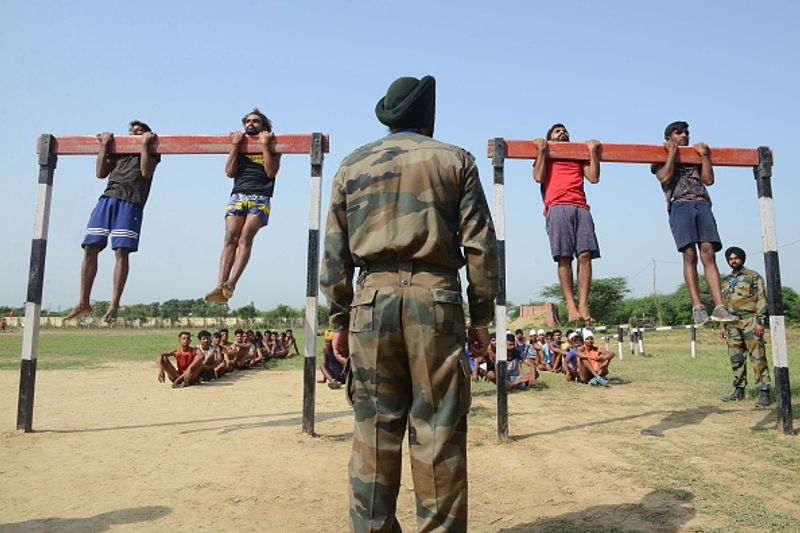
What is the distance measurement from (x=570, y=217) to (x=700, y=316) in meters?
1.63

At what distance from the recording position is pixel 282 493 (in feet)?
15.0

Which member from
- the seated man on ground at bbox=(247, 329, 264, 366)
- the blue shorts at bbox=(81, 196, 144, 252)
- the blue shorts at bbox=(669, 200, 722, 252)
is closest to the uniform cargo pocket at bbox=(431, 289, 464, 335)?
the blue shorts at bbox=(669, 200, 722, 252)

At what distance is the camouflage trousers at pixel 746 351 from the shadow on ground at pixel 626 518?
5.37 meters

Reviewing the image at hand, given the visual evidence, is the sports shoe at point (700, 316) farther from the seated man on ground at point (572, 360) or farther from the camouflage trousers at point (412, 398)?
the seated man on ground at point (572, 360)

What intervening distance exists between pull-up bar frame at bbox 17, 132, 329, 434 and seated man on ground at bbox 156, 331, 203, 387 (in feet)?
17.7

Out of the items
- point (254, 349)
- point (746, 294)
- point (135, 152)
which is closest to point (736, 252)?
point (746, 294)

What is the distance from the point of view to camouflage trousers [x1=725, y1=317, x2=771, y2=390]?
8.67 m

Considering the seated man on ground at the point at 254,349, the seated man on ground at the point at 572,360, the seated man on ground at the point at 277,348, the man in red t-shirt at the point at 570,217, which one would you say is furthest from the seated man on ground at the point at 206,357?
the man in red t-shirt at the point at 570,217

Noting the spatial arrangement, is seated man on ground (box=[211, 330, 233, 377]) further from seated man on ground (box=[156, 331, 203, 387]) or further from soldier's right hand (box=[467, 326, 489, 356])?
soldier's right hand (box=[467, 326, 489, 356])

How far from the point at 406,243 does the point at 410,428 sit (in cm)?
88

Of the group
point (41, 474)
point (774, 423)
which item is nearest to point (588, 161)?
point (774, 423)

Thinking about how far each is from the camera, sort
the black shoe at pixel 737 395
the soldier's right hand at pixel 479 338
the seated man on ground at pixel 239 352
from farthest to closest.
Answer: the seated man on ground at pixel 239 352 → the black shoe at pixel 737 395 → the soldier's right hand at pixel 479 338

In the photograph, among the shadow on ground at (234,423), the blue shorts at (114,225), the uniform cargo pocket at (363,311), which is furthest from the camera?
the shadow on ground at (234,423)

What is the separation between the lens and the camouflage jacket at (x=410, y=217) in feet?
9.19
